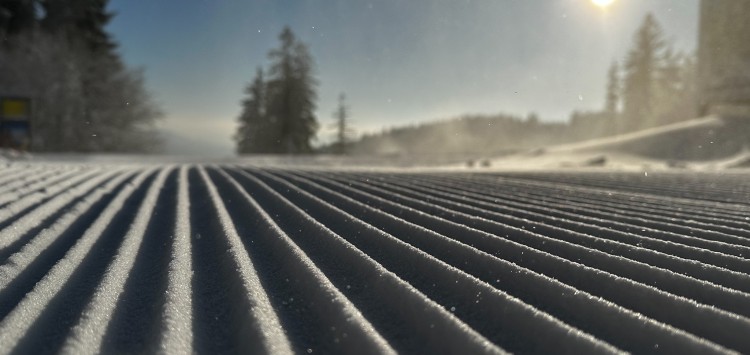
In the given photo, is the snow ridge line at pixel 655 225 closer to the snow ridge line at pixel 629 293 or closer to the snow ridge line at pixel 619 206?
the snow ridge line at pixel 619 206

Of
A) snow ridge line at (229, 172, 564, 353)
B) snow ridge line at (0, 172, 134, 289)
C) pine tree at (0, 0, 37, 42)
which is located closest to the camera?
snow ridge line at (229, 172, 564, 353)

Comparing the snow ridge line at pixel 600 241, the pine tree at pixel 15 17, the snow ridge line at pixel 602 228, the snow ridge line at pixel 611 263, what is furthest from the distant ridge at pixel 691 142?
the pine tree at pixel 15 17

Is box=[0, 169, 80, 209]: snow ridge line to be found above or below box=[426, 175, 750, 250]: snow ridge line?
above

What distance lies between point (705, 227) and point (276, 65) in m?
33.7

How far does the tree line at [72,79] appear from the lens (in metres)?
22.4

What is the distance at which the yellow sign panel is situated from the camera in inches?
744

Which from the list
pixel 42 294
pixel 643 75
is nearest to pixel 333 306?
pixel 42 294

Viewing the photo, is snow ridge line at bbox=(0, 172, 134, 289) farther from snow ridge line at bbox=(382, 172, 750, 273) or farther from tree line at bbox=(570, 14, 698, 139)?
tree line at bbox=(570, 14, 698, 139)

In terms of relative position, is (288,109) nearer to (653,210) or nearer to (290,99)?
(290,99)

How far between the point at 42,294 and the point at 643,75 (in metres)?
45.6

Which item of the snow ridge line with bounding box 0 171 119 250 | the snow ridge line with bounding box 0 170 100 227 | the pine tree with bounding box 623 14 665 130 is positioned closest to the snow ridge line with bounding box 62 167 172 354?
the snow ridge line with bounding box 0 171 119 250

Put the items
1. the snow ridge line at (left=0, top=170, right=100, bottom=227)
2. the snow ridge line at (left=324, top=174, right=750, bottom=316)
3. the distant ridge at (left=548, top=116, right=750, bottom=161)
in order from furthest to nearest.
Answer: the distant ridge at (left=548, top=116, right=750, bottom=161) → the snow ridge line at (left=0, top=170, right=100, bottom=227) → the snow ridge line at (left=324, top=174, right=750, bottom=316)

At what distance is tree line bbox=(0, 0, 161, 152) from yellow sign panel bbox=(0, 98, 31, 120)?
1692 millimetres

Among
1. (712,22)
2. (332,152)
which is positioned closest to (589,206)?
(712,22)
